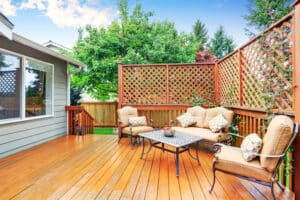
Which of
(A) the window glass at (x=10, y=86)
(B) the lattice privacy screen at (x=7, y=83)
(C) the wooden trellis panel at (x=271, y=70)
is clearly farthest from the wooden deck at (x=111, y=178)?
(B) the lattice privacy screen at (x=7, y=83)

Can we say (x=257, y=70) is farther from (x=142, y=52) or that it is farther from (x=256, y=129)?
(x=142, y=52)

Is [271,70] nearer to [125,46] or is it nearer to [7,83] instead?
[7,83]

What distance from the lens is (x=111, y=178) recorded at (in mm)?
2574

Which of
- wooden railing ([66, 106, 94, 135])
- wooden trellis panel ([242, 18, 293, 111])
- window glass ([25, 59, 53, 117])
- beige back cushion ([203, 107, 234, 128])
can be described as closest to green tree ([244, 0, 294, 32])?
wooden trellis panel ([242, 18, 293, 111])

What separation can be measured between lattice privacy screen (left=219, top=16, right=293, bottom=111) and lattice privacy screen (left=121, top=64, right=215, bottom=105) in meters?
1.11

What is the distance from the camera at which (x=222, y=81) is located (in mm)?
4734

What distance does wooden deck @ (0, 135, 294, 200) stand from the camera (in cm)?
213

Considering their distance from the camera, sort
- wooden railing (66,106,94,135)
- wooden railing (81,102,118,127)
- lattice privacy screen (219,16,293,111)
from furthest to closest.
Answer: wooden railing (81,102,118,127) → wooden railing (66,106,94,135) → lattice privacy screen (219,16,293,111)

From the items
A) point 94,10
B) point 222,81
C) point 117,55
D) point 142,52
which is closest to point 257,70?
point 222,81

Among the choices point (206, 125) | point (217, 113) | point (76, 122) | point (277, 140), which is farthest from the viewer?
point (76, 122)

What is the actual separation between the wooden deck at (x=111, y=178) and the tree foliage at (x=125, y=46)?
164 inches

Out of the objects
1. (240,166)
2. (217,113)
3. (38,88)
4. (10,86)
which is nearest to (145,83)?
(217,113)

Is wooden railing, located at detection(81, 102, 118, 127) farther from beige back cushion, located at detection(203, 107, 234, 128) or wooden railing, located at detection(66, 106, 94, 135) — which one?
beige back cushion, located at detection(203, 107, 234, 128)

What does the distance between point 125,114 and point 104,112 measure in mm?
3876
